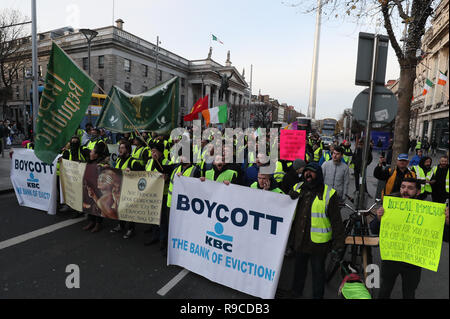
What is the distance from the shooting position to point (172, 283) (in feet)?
11.8

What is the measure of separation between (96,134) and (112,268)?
685 centimetres

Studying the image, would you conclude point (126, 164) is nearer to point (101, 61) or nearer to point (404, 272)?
point (404, 272)

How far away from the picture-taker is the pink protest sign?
706cm

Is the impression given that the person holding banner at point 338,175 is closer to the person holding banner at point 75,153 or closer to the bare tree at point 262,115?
the person holding banner at point 75,153

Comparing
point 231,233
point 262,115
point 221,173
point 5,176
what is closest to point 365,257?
point 231,233

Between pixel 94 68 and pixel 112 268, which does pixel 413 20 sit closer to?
pixel 112 268

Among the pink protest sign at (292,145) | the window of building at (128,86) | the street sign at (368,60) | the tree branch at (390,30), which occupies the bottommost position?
the pink protest sign at (292,145)

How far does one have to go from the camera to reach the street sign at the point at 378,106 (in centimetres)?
376

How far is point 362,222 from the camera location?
371cm

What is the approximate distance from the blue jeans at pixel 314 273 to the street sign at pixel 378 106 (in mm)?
2030

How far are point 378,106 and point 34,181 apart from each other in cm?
675

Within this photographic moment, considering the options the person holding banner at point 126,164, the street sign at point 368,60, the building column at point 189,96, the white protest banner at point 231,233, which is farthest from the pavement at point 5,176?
the building column at point 189,96

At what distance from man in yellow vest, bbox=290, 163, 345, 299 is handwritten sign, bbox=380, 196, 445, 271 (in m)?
0.45
